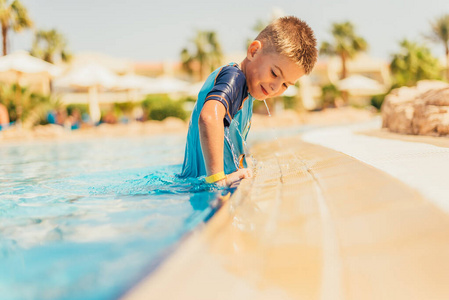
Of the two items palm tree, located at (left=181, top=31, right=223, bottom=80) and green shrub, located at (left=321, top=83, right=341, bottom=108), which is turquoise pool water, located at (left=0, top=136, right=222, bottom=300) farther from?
palm tree, located at (left=181, top=31, right=223, bottom=80)

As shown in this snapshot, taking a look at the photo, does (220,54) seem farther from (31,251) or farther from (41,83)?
(31,251)

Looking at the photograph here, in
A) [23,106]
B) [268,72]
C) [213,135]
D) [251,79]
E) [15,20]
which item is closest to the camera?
[213,135]

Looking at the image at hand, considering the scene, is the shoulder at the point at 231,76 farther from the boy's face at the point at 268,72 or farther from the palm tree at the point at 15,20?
the palm tree at the point at 15,20

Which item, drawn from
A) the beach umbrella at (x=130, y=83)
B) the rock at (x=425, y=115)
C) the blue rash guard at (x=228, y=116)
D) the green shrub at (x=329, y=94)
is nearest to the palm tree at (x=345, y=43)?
the green shrub at (x=329, y=94)

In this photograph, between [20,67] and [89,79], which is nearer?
[20,67]

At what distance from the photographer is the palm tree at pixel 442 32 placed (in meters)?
33.1

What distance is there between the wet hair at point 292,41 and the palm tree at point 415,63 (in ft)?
95.3

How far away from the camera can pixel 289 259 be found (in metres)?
0.96

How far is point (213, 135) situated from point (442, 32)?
127 feet

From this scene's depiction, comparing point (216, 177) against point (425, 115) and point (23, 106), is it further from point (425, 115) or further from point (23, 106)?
point (23, 106)

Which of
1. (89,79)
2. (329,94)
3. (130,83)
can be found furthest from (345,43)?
(89,79)

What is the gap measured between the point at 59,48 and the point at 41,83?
3832 millimetres

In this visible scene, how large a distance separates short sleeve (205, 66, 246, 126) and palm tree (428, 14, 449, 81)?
37017 mm

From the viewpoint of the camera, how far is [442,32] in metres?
33.5
